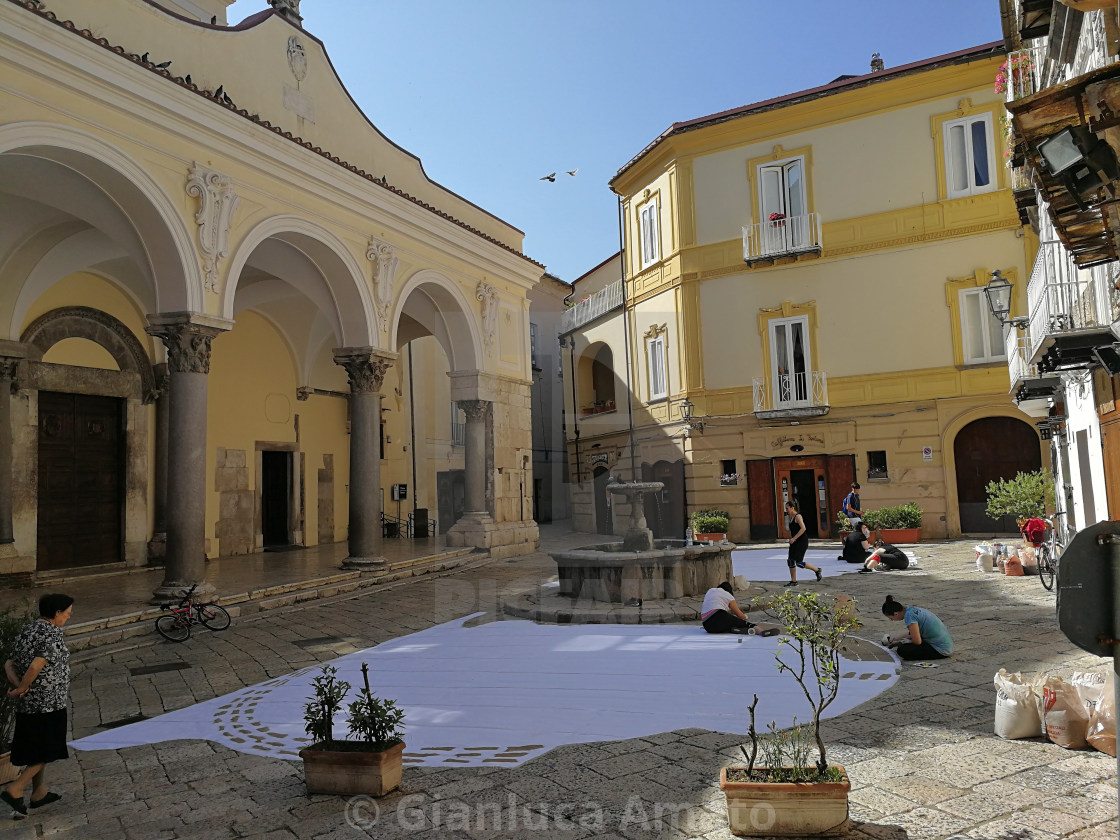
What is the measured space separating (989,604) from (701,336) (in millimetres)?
12635

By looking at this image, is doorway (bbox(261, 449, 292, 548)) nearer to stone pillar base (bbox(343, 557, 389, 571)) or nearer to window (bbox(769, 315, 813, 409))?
stone pillar base (bbox(343, 557, 389, 571))

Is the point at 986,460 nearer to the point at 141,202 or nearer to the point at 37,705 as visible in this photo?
the point at 141,202

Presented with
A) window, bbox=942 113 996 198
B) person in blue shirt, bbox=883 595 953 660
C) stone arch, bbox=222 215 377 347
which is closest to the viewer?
person in blue shirt, bbox=883 595 953 660

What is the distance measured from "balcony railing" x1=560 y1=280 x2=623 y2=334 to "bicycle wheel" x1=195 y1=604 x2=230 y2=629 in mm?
17440

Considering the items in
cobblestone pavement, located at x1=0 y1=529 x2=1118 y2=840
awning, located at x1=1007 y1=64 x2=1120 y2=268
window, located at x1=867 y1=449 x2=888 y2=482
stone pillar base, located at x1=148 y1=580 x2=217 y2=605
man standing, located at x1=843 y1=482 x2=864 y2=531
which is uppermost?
awning, located at x1=1007 y1=64 x2=1120 y2=268

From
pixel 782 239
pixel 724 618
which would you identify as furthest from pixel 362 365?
pixel 782 239

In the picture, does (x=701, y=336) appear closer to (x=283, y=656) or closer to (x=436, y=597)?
(x=436, y=597)

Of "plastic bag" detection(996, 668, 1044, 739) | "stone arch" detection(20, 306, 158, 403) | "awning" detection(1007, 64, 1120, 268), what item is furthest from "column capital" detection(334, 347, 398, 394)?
"plastic bag" detection(996, 668, 1044, 739)

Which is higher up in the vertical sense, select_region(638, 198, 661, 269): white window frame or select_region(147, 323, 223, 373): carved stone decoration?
select_region(638, 198, 661, 269): white window frame

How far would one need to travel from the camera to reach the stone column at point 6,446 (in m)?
12.1

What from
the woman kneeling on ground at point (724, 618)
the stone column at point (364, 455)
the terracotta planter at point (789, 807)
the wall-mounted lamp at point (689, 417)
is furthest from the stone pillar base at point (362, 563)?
the terracotta planter at point (789, 807)

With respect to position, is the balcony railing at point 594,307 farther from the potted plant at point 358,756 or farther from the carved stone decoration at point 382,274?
the potted plant at point 358,756

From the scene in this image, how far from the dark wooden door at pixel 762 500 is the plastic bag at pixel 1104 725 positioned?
15786mm

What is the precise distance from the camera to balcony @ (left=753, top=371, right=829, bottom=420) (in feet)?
65.3
